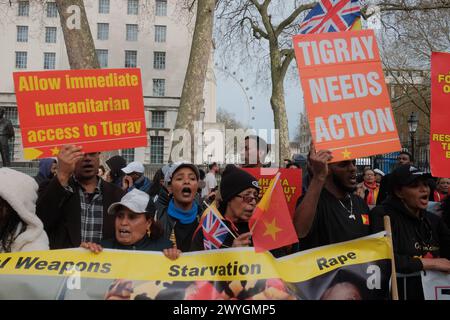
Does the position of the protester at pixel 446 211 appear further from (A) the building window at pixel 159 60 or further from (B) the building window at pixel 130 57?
(B) the building window at pixel 130 57

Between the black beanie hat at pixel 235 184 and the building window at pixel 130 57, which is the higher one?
the building window at pixel 130 57

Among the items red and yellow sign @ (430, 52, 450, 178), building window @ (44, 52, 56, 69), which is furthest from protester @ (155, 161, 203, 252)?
building window @ (44, 52, 56, 69)

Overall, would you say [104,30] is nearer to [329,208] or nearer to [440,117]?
[440,117]

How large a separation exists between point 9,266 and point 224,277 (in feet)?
3.81

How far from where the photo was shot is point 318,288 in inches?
98.7

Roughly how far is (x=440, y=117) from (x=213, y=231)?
191 centimetres

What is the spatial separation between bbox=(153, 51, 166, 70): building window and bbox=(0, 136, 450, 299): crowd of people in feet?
135

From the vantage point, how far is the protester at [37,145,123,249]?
9.23 feet

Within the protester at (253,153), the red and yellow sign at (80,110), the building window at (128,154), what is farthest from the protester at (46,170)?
the building window at (128,154)

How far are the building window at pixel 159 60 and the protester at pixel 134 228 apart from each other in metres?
41.6

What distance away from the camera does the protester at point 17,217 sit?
2.52 meters

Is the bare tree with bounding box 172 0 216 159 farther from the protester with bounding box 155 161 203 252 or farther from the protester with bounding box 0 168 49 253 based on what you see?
the protester with bounding box 0 168 49 253

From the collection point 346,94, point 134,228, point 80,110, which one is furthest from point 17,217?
point 346,94
